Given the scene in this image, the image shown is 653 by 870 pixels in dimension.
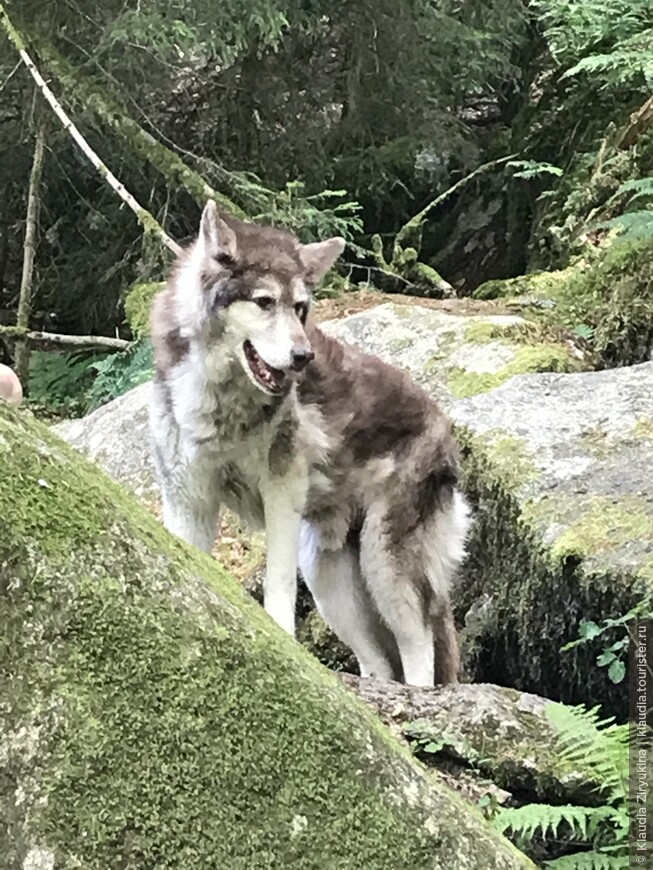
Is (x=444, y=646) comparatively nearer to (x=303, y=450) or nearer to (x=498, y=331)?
(x=303, y=450)

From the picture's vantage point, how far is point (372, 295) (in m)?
9.95

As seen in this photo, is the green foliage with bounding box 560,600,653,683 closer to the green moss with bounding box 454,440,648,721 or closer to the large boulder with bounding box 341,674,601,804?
the green moss with bounding box 454,440,648,721

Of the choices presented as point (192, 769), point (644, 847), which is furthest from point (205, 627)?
point (644, 847)

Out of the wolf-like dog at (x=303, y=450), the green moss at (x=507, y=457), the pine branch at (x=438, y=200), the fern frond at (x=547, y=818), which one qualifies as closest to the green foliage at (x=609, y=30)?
the pine branch at (x=438, y=200)

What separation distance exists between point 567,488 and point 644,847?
248 centimetres

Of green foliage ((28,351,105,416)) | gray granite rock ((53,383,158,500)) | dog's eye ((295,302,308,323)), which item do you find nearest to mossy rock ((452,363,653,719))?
dog's eye ((295,302,308,323))

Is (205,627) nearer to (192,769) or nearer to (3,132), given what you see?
(192,769)

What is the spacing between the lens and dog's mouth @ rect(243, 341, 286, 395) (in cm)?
509

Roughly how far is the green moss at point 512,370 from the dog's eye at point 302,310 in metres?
1.92

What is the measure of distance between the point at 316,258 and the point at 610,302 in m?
3.67

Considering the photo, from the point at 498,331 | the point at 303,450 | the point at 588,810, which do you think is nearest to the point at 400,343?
the point at 498,331

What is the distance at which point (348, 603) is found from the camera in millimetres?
5926

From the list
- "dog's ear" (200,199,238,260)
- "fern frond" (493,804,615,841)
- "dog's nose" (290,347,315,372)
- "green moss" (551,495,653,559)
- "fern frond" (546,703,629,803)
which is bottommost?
"fern frond" (493,804,615,841)

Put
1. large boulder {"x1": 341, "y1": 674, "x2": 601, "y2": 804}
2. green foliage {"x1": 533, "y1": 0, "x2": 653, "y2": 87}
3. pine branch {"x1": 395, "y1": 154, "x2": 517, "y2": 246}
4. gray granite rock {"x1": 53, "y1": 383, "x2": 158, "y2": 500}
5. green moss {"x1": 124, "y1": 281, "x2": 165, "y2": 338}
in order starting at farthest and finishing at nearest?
pine branch {"x1": 395, "y1": 154, "x2": 517, "y2": 246} < green moss {"x1": 124, "y1": 281, "x2": 165, "y2": 338} < green foliage {"x1": 533, "y1": 0, "x2": 653, "y2": 87} < gray granite rock {"x1": 53, "y1": 383, "x2": 158, "y2": 500} < large boulder {"x1": 341, "y1": 674, "x2": 601, "y2": 804}
